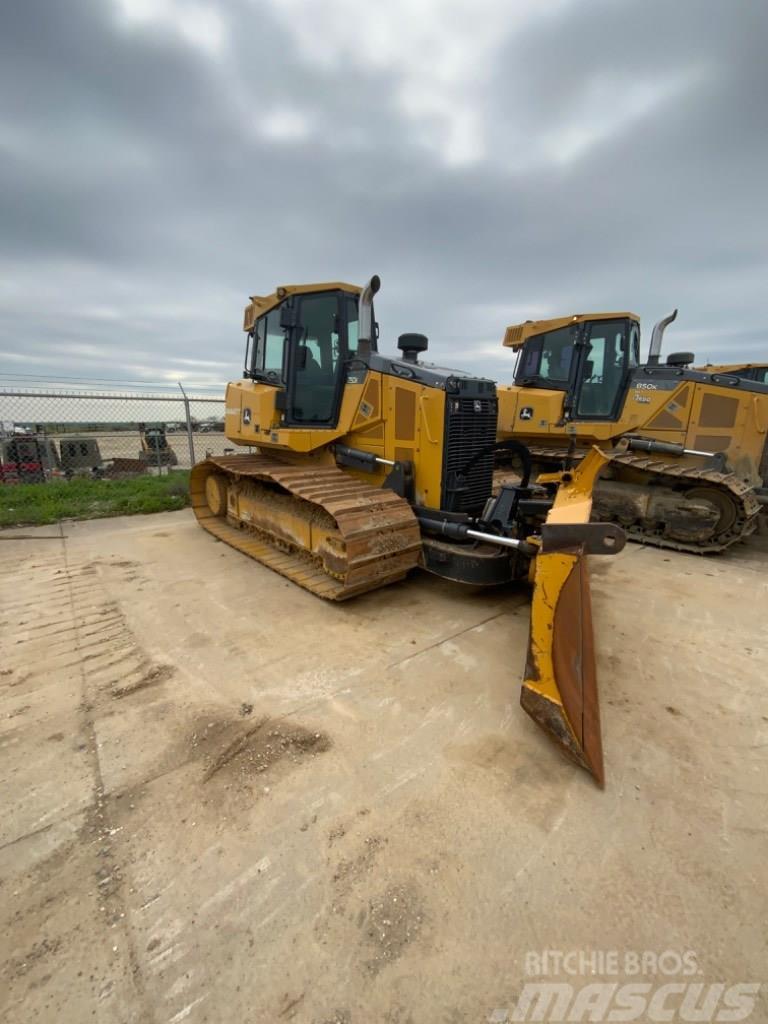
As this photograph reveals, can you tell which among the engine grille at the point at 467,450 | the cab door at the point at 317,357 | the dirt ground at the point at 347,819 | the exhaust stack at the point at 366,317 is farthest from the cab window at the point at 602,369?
the dirt ground at the point at 347,819

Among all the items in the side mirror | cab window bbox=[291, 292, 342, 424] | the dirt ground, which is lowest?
the dirt ground

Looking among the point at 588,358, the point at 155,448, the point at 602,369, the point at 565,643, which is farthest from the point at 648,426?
the point at 155,448

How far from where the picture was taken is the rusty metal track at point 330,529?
3795mm

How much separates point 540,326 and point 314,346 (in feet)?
14.8

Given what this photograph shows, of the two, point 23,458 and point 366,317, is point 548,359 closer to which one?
point 366,317

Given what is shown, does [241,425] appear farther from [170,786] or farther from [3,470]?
[3,470]

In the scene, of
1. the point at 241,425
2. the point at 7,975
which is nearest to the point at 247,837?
the point at 7,975

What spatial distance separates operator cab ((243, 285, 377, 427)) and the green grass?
3.83 metres

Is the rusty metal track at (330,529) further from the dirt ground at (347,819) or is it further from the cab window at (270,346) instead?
the cab window at (270,346)

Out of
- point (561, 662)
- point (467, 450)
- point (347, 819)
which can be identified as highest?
point (467, 450)

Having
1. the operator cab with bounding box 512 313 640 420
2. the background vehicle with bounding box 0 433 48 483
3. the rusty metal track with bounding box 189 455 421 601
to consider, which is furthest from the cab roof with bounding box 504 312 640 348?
the background vehicle with bounding box 0 433 48 483

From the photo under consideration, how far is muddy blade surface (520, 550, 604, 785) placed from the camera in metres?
2.29

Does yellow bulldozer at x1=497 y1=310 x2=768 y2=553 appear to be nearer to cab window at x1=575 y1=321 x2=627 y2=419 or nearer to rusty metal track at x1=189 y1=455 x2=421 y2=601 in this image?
cab window at x1=575 y1=321 x2=627 y2=419

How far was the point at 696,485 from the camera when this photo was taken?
6.37 m
